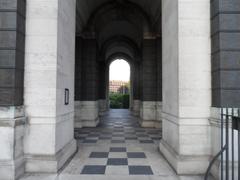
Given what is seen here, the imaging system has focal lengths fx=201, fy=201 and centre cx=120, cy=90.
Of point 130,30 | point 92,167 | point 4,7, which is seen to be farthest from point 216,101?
point 130,30

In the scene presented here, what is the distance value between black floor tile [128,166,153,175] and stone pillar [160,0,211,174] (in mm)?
564

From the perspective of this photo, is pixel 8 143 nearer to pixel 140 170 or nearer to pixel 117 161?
pixel 117 161

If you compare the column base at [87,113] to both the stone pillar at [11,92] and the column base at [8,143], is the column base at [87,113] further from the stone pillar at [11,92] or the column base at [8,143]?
the column base at [8,143]

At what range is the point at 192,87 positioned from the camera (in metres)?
4.34

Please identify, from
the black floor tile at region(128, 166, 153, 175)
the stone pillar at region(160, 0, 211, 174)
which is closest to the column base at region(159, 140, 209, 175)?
the stone pillar at region(160, 0, 211, 174)

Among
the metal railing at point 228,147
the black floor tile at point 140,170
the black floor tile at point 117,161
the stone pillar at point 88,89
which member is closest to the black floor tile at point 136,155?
the black floor tile at point 117,161

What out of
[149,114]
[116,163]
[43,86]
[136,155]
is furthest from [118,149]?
[149,114]

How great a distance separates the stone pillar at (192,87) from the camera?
13.9 ft

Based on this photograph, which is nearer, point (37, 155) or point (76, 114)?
point (37, 155)

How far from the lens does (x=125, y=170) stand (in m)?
4.46

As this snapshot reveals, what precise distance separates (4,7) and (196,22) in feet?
13.0

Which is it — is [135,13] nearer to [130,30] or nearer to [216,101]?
[130,30]

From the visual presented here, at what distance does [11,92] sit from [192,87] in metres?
3.70

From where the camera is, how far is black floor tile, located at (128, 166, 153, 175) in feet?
14.1
